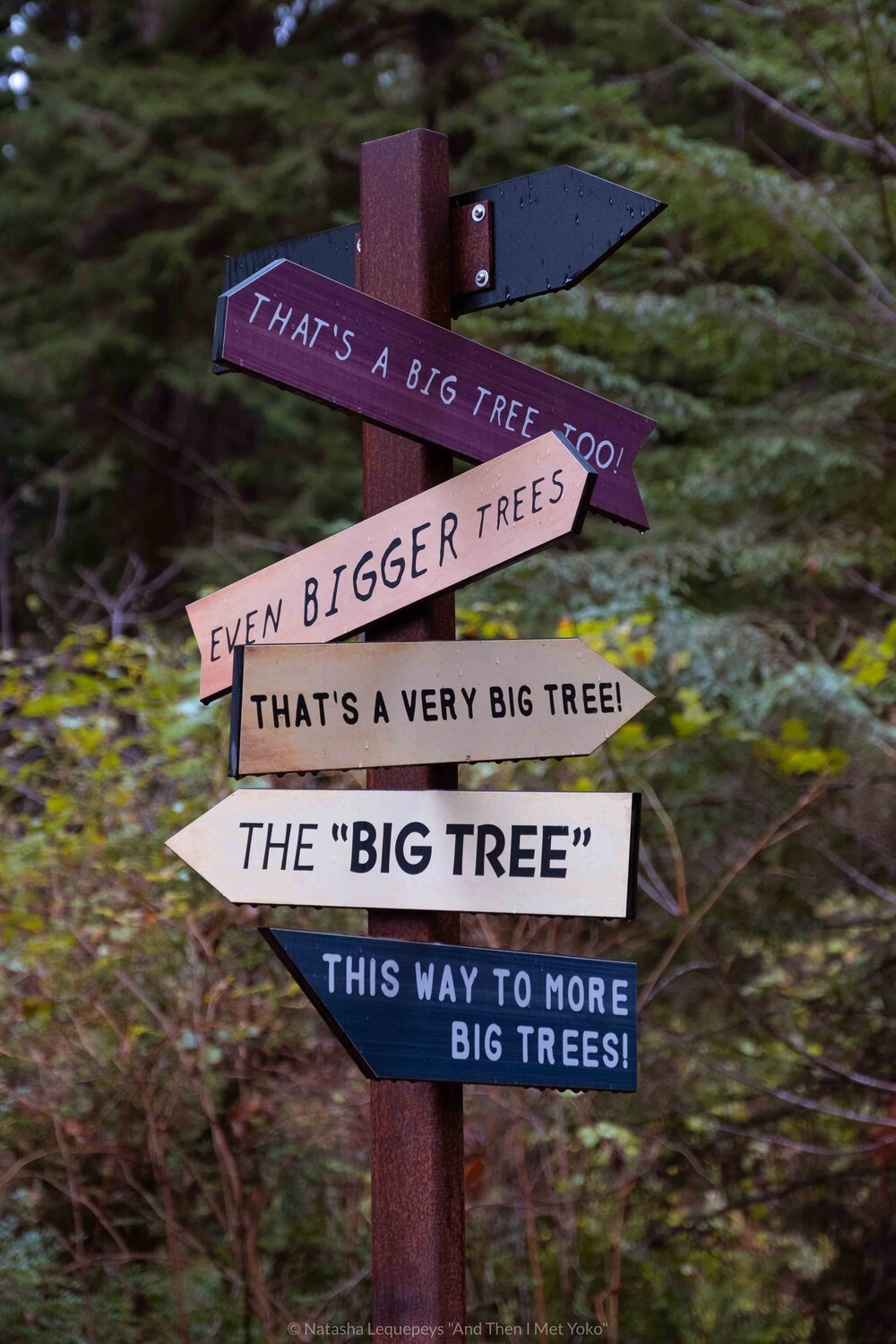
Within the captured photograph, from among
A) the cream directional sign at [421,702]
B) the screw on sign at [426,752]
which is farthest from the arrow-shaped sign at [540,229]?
the cream directional sign at [421,702]

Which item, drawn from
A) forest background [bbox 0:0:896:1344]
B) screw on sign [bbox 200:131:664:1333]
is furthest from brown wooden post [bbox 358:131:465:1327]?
forest background [bbox 0:0:896:1344]

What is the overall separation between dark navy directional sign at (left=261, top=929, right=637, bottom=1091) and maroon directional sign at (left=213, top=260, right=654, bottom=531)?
0.82 meters

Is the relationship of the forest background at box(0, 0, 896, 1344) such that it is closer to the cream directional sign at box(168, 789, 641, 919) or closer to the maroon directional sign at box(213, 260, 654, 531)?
the cream directional sign at box(168, 789, 641, 919)

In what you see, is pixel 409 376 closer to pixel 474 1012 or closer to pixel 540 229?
pixel 540 229

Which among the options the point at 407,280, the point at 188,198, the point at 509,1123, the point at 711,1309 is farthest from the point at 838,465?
the point at 188,198

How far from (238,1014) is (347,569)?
2.52 m

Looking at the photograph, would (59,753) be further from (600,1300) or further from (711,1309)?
(711,1309)

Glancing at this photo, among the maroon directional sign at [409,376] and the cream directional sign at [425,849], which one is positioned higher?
the maroon directional sign at [409,376]

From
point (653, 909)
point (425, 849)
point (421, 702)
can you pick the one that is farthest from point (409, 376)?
point (653, 909)

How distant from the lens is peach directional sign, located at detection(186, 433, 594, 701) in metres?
2.02

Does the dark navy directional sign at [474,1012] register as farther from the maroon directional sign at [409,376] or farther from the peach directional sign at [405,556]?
the maroon directional sign at [409,376]

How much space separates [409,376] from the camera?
2.21 meters

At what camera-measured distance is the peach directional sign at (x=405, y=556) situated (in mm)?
2023

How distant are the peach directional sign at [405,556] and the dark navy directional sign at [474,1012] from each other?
1.90 feet
